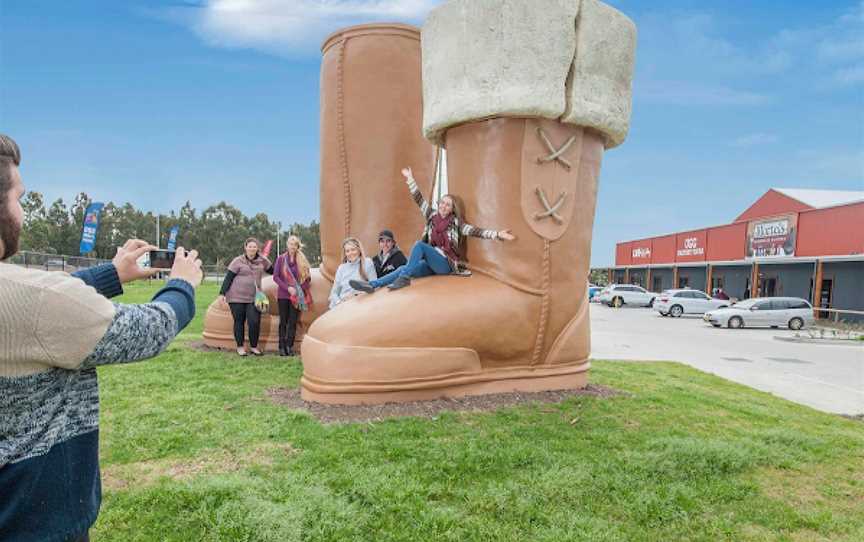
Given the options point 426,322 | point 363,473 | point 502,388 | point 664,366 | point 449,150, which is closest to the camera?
point 363,473

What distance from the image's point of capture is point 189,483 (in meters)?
2.63

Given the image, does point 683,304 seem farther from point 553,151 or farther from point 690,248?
point 553,151

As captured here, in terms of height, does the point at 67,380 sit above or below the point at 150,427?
above

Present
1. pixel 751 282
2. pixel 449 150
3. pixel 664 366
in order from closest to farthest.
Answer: pixel 449 150, pixel 664 366, pixel 751 282

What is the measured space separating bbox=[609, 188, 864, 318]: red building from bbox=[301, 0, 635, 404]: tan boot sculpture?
746 inches

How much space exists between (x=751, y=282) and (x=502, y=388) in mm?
24495

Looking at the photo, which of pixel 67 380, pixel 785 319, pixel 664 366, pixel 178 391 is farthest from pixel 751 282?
pixel 67 380

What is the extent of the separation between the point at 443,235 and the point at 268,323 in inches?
135

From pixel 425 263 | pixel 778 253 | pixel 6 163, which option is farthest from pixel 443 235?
pixel 778 253

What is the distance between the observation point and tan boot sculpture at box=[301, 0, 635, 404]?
4.30m

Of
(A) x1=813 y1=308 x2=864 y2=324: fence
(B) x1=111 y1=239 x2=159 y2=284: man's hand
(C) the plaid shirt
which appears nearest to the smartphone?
(B) x1=111 y1=239 x2=159 y2=284: man's hand

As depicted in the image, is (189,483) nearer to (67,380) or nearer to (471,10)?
(67,380)

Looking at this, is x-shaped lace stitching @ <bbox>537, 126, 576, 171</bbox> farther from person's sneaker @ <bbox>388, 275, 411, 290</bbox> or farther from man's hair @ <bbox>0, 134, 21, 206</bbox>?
man's hair @ <bbox>0, 134, 21, 206</bbox>

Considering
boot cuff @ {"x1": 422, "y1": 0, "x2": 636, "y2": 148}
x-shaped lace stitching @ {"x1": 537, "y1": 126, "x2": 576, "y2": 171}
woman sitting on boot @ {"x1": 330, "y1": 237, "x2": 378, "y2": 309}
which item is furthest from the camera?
woman sitting on boot @ {"x1": 330, "y1": 237, "x2": 378, "y2": 309}
